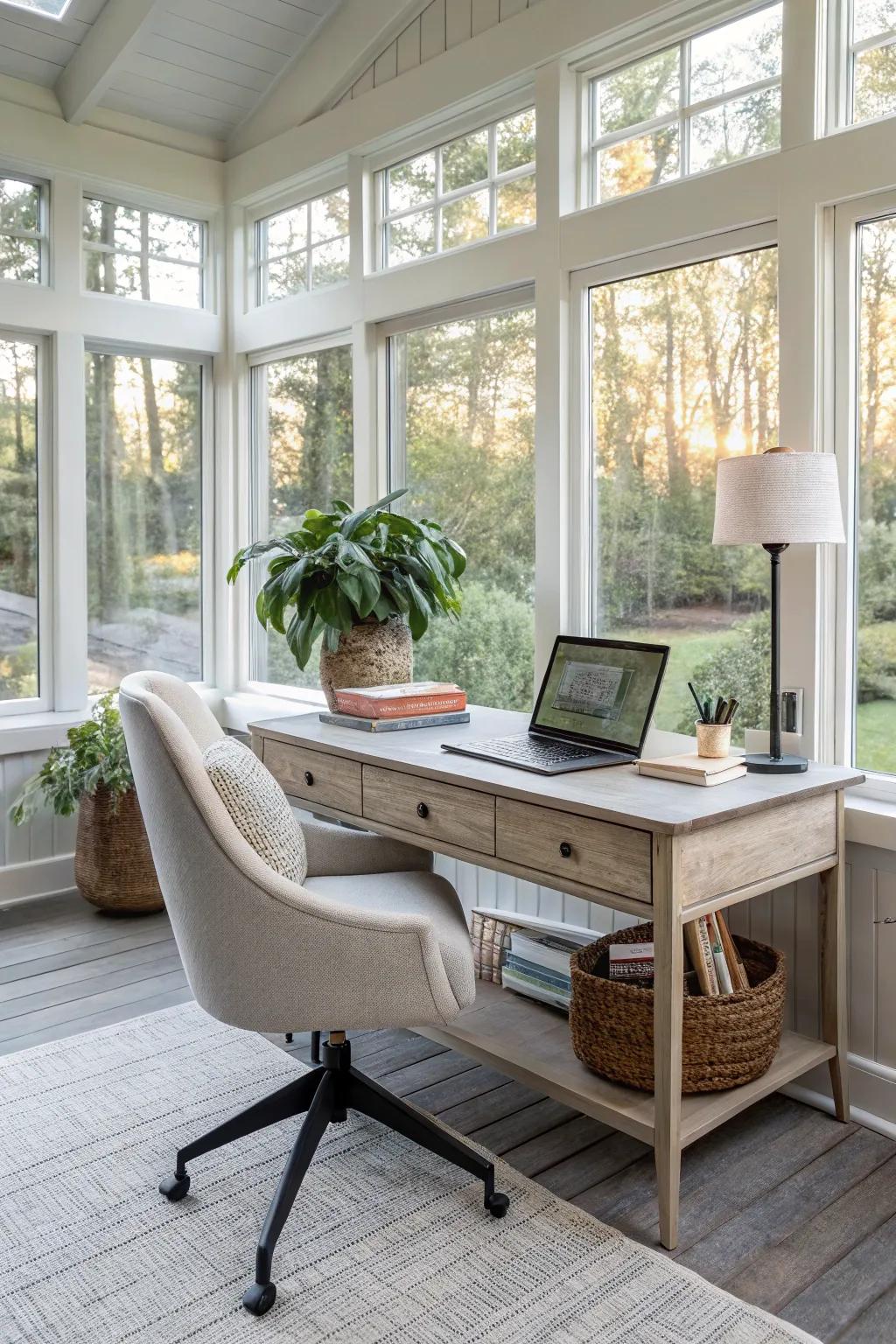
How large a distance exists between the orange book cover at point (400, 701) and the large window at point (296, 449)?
Result: 87 centimetres

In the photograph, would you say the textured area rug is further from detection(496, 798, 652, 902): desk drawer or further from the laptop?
the laptop

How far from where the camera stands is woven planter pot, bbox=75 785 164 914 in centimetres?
356

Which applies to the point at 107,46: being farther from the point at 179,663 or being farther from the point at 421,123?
the point at 179,663

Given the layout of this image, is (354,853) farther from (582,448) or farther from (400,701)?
(582,448)

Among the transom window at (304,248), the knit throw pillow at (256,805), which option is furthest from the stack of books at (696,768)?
the transom window at (304,248)

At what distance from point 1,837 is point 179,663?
0.94m

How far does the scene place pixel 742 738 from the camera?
8.51 ft

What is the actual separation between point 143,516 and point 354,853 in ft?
7.02

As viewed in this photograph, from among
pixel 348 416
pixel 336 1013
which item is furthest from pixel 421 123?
pixel 336 1013

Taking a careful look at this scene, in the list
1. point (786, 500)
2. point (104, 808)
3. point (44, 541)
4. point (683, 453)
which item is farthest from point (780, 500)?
point (44, 541)

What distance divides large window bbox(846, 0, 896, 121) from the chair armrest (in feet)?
6.16

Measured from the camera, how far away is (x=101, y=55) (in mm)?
3439

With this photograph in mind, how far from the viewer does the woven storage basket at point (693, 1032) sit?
2.06 metres

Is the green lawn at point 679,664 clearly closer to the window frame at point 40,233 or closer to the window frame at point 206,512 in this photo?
the window frame at point 206,512
